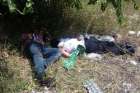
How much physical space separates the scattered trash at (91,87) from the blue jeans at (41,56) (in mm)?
481

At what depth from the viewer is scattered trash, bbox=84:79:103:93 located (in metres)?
4.61

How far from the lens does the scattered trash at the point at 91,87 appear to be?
15.1 feet

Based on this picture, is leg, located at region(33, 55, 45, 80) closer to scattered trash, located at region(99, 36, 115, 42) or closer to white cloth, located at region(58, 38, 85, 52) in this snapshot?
white cloth, located at region(58, 38, 85, 52)

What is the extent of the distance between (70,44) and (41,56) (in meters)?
0.53

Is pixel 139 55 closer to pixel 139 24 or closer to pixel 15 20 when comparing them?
pixel 139 24

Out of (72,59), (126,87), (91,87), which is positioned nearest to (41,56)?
(72,59)

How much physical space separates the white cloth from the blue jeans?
179 millimetres

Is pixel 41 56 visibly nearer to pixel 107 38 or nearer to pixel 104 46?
pixel 104 46

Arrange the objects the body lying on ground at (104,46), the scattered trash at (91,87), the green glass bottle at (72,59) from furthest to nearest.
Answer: the body lying on ground at (104,46) < the green glass bottle at (72,59) < the scattered trash at (91,87)

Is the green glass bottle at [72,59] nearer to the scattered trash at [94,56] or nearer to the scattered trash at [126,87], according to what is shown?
the scattered trash at [94,56]

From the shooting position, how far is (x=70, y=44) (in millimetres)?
5270

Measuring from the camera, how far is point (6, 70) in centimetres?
475

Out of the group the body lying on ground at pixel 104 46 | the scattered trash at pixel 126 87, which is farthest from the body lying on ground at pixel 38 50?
the scattered trash at pixel 126 87

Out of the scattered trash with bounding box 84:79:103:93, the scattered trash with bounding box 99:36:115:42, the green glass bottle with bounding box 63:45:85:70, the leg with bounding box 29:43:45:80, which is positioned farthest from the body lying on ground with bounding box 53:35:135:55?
the scattered trash with bounding box 84:79:103:93
